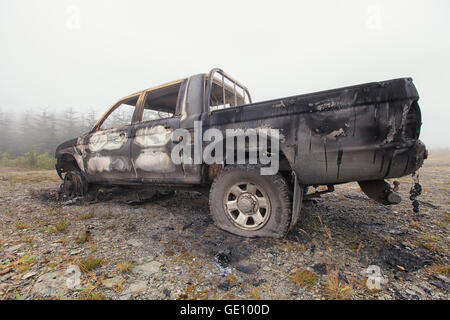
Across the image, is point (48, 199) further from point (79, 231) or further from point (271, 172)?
point (271, 172)

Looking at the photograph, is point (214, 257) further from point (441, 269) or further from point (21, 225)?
point (21, 225)

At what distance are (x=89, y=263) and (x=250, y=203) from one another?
1591 mm

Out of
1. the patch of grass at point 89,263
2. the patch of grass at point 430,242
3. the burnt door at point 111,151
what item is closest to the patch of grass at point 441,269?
the patch of grass at point 430,242

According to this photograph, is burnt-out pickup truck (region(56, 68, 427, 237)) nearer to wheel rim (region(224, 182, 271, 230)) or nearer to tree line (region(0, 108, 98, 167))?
wheel rim (region(224, 182, 271, 230))

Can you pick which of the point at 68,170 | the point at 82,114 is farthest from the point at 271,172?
the point at 82,114

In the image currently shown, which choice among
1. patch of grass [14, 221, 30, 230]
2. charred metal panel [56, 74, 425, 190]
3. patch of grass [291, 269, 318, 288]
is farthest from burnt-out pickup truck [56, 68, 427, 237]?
patch of grass [14, 221, 30, 230]

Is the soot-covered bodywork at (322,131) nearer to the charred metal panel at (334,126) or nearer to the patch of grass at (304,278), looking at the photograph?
the charred metal panel at (334,126)

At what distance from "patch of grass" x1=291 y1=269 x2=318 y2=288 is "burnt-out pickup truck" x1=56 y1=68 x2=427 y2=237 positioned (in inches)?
19.3

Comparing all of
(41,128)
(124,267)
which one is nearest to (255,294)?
(124,267)

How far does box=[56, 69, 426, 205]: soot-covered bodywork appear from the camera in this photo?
1.55 meters

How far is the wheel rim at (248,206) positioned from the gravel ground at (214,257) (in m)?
0.20

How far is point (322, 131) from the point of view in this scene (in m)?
A: 1.75

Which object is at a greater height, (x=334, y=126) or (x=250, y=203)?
(x=334, y=126)

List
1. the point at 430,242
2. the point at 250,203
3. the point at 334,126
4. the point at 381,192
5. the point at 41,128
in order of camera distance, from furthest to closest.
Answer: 1. the point at 41,128
2. the point at 250,203
3. the point at 430,242
4. the point at 381,192
5. the point at 334,126
